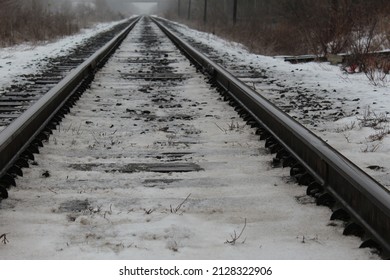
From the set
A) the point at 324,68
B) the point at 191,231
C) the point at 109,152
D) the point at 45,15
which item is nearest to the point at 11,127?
the point at 109,152

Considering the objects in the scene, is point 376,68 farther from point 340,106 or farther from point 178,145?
point 178,145

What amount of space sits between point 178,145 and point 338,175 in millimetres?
1864

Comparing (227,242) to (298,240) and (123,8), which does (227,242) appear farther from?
(123,8)

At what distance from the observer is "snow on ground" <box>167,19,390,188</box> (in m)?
4.47

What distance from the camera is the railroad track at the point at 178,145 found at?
2.87m

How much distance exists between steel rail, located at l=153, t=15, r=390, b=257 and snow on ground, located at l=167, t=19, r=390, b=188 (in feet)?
1.54

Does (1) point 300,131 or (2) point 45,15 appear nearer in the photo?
(1) point 300,131

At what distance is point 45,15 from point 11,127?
24944mm

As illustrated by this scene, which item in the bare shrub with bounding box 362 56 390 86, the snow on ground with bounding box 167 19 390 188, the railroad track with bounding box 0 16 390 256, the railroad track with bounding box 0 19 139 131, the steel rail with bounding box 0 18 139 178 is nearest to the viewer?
the railroad track with bounding box 0 16 390 256

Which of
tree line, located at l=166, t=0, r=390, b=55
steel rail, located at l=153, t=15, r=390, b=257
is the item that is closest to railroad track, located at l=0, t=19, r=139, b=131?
steel rail, located at l=153, t=15, r=390, b=257

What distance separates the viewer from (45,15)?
27609mm

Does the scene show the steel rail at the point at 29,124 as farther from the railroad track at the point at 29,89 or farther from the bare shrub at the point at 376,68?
the bare shrub at the point at 376,68

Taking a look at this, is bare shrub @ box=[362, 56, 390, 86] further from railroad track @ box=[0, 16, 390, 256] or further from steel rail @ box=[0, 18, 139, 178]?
steel rail @ box=[0, 18, 139, 178]
